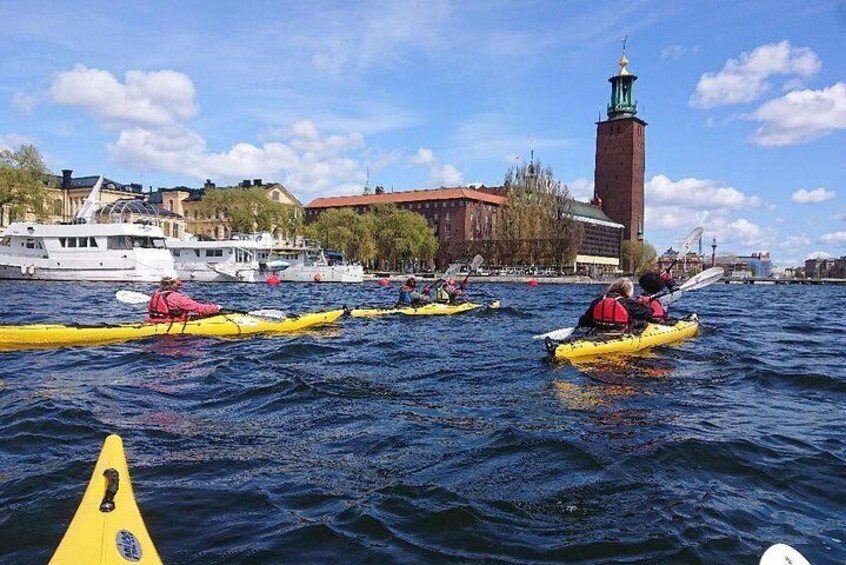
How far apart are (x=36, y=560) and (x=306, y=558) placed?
1.80 meters

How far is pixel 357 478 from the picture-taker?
6.21 m

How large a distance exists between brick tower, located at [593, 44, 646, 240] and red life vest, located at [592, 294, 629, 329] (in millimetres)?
118051

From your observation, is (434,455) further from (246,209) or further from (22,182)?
(246,209)

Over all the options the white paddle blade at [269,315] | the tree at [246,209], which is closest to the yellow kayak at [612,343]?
the white paddle blade at [269,315]

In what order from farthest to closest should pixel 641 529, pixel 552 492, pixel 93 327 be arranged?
1. pixel 93 327
2. pixel 552 492
3. pixel 641 529

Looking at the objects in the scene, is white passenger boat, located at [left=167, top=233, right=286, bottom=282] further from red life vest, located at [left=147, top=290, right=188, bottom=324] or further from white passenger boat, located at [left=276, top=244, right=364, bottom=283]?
red life vest, located at [left=147, top=290, right=188, bottom=324]

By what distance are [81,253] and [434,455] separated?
51.6 meters

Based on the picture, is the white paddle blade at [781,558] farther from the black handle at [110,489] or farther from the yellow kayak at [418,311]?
the yellow kayak at [418,311]

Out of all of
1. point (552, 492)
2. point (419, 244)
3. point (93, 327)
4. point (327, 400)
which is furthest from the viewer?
point (419, 244)

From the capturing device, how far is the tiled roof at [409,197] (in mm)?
119938

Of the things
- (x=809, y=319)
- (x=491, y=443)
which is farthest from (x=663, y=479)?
(x=809, y=319)

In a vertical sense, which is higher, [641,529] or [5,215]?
[5,215]

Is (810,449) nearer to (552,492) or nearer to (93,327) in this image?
(552,492)

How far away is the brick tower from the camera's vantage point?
124 m
